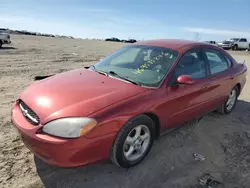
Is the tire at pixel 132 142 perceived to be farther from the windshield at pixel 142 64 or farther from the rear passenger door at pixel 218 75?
the rear passenger door at pixel 218 75

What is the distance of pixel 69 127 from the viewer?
8.23 feet

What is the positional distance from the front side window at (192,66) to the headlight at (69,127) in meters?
1.60

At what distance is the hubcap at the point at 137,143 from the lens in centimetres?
305

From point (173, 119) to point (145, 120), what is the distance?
26.3 inches

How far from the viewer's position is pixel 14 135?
→ 12.2ft

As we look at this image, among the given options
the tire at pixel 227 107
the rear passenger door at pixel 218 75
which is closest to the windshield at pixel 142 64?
the rear passenger door at pixel 218 75

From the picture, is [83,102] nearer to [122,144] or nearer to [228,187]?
[122,144]

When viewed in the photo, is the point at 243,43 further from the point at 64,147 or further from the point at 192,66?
the point at 64,147

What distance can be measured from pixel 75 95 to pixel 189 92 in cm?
171

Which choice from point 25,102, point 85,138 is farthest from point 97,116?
point 25,102

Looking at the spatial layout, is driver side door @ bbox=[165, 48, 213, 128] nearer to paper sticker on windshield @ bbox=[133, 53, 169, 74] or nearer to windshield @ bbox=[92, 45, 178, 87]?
windshield @ bbox=[92, 45, 178, 87]

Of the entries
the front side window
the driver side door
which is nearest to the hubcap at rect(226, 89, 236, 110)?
the driver side door

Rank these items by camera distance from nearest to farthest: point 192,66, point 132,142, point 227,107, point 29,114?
1. point 29,114
2. point 132,142
3. point 192,66
4. point 227,107

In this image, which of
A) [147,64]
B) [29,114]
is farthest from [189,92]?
[29,114]
